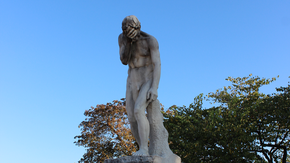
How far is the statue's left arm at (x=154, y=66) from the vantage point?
516 cm

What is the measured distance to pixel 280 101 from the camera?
1684cm

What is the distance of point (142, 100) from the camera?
5.09 m

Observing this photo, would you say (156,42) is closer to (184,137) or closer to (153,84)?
(153,84)

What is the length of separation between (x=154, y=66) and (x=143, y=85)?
0.40 meters

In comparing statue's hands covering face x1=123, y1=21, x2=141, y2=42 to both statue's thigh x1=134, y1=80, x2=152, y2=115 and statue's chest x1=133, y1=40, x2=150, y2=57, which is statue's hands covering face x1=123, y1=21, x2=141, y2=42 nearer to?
statue's chest x1=133, y1=40, x2=150, y2=57

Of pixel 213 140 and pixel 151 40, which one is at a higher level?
pixel 213 140

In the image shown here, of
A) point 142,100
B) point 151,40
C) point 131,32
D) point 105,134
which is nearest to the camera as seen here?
point 142,100

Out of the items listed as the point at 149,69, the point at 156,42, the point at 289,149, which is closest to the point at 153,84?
the point at 149,69

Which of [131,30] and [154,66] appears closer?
[131,30]

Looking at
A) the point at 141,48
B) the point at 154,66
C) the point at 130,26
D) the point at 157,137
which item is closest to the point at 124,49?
the point at 141,48

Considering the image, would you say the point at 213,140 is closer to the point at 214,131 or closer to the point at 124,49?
the point at 214,131

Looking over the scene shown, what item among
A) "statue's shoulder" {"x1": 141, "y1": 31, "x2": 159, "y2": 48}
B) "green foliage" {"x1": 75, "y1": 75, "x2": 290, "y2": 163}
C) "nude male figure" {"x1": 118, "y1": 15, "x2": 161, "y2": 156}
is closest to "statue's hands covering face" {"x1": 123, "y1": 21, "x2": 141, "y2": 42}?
"nude male figure" {"x1": 118, "y1": 15, "x2": 161, "y2": 156}

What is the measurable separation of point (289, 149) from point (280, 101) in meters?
2.90

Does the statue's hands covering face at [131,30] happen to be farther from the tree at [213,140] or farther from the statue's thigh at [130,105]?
the tree at [213,140]
